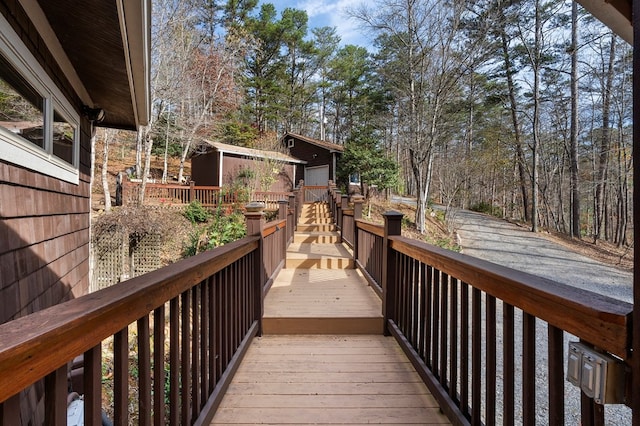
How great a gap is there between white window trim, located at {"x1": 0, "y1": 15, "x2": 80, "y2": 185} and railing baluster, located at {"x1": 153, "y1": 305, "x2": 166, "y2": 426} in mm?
1961

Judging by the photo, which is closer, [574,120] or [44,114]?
A: [44,114]

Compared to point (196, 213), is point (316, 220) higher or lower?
lower

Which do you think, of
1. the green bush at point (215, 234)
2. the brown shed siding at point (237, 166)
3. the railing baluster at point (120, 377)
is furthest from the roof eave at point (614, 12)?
the brown shed siding at point (237, 166)

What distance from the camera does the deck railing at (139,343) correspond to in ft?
2.15

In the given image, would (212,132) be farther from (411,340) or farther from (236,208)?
(411,340)

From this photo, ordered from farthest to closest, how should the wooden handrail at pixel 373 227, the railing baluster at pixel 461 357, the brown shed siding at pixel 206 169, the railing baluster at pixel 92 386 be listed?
the brown shed siding at pixel 206 169 < the wooden handrail at pixel 373 227 < the railing baluster at pixel 461 357 < the railing baluster at pixel 92 386

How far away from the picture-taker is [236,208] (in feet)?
38.0

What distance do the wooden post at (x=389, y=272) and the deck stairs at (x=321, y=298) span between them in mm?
107

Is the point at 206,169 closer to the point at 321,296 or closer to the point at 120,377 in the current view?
the point at 321,296

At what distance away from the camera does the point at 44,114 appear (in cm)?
291

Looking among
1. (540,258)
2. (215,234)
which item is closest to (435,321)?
(215,234)

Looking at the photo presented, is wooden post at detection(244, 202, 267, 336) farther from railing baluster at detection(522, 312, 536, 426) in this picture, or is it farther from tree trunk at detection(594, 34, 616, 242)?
tree trunk at detection(594, 34, 616, 242)

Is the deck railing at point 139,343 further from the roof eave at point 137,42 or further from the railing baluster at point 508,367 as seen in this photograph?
the roof eave at point 137,42

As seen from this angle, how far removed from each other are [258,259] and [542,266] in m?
8.58
